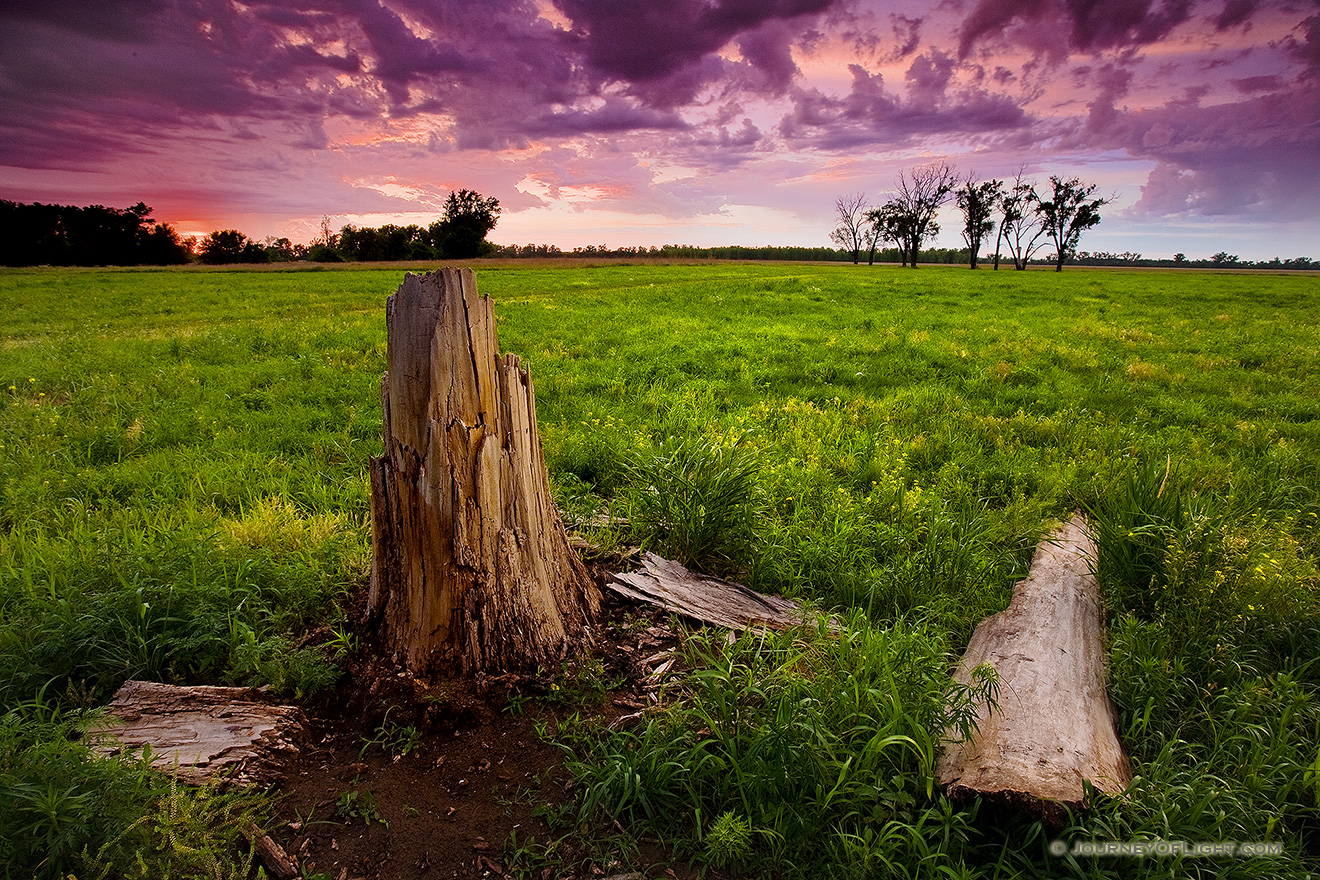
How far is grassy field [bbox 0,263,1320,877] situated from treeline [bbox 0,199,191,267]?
73979 mm

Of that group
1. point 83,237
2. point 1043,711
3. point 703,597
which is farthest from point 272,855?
point 83,237

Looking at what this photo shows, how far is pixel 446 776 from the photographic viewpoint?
2.82 m

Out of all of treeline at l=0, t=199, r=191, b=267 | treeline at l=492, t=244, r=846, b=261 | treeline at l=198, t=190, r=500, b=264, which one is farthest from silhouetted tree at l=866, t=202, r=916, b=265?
treeline at l=0, t=199, r=191, b=267

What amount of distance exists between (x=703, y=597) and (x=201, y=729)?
9.05 feet

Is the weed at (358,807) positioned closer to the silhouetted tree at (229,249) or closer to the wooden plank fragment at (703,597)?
the wooden plank fragment at (703,597)

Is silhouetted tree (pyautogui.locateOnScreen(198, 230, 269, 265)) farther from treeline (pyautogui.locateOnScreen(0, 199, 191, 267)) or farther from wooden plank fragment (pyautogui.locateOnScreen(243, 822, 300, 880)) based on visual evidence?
wooden plank fragment (pyautogui.locateOnScreen(243, 822, 300, 880))

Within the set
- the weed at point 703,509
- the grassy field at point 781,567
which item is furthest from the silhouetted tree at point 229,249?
the weed at point 703,509

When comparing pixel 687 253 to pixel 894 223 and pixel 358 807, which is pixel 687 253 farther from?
pixel 358 807

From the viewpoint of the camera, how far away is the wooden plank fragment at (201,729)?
269 cm

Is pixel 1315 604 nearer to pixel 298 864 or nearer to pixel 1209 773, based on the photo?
pixel 1209 773

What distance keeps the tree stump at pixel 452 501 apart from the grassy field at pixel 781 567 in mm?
590

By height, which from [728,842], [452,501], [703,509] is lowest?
[728,842]

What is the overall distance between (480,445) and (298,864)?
1940mm

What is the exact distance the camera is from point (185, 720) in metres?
2.91
